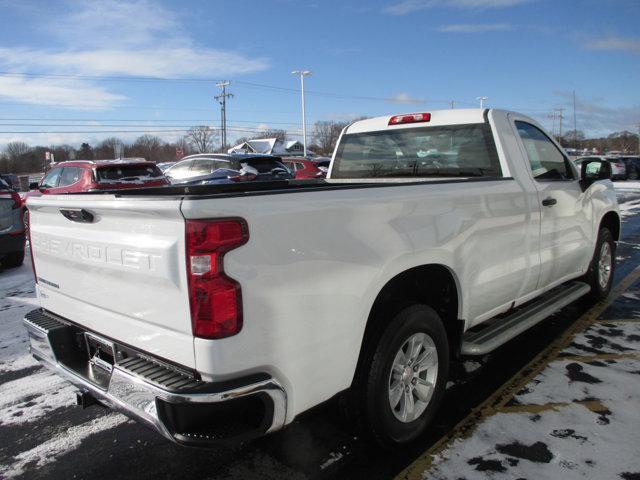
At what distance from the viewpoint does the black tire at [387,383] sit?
2541 mm

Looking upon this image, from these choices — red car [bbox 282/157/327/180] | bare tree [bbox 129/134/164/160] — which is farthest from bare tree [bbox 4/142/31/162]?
red car [bbox 282/157/327/180]

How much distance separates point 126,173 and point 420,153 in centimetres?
896

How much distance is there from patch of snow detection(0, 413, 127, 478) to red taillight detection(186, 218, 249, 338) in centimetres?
167

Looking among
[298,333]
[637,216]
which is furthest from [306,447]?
[637,216]

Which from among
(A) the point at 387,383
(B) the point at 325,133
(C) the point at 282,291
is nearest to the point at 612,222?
(A) the point at 387,383

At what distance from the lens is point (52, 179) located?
1230cm

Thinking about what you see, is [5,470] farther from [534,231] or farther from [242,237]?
[534,231]

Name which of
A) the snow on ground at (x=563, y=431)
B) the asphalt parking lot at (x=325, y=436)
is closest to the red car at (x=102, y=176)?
the asphalt parking lot at (x=325, y=436)

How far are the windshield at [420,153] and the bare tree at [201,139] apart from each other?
94450mm

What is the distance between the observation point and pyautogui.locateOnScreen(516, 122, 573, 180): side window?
404 centimetres

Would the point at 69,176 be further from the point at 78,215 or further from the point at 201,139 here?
the point at 201,139

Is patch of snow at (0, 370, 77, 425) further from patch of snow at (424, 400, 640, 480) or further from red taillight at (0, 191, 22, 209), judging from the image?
red taillight at (0, 191, 22, 209)

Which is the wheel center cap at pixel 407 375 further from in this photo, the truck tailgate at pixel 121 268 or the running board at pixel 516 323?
the truck tailgate at pixel 121 268

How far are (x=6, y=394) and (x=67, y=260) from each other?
172cm
